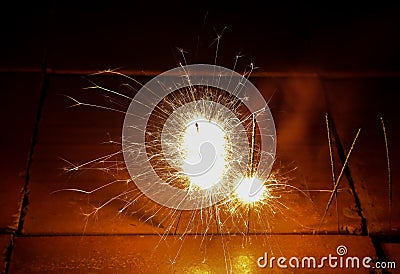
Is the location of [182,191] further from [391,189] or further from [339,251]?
[391,189]

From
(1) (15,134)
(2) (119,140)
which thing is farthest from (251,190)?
(1) (15,134)

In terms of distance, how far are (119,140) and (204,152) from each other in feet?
1.29

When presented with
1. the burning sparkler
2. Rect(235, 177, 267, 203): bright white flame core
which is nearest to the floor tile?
the burning sparkler

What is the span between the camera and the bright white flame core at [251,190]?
2.17m

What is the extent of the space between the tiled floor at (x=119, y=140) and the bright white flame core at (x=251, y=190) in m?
0.06

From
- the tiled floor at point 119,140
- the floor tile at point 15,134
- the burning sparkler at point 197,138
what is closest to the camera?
the tiled floor at point 119,140

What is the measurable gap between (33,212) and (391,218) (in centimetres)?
138

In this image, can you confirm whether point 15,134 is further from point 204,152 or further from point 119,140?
point 204,152

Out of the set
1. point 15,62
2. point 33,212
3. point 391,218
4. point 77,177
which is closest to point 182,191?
point 77,177

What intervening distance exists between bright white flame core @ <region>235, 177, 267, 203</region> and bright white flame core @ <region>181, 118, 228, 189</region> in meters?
0.10

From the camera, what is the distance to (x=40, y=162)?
2283 mm

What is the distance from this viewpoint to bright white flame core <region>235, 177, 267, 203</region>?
2.17 m

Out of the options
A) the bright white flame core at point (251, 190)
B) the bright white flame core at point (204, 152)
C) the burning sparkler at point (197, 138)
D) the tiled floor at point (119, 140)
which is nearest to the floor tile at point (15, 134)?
the tiled floor at point (119, 140)

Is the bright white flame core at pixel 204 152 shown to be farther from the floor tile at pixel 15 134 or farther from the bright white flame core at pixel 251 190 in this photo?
the floor tile at pixel 15 134
